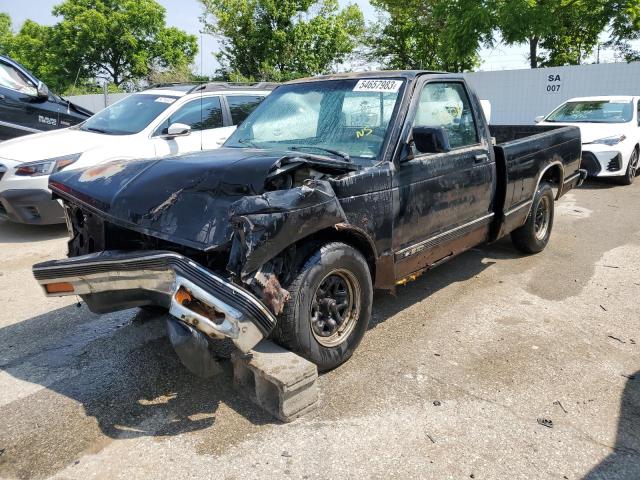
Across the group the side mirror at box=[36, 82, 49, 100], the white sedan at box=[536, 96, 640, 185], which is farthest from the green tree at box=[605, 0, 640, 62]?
the side mirror at box=[36, 82, 49, 100]

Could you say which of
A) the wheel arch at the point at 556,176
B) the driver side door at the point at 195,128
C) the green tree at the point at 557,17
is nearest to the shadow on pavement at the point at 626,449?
the wheel arch at the point at 556,176

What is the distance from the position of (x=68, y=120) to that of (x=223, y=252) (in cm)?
740

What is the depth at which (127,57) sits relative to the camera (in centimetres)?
4972

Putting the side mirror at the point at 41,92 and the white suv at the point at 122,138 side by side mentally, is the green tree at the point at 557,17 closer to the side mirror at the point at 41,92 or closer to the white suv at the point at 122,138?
the white suv at the point at 122,138

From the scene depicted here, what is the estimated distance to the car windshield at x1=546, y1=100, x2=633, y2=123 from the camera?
10.4 meters

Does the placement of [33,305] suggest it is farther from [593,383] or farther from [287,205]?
[593,383]

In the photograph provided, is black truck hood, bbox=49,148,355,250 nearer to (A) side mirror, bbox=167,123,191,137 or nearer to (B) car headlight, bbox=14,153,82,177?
(A) side mirror, bbox=167,123,191,137

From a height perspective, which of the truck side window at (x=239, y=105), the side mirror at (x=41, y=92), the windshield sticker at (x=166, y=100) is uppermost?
the side mirror at (x=41, y=92)

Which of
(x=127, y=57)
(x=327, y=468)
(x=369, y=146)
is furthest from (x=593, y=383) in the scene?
(x=127, y=57)

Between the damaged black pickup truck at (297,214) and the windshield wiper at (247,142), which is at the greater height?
the windshield wiper at (247,142)

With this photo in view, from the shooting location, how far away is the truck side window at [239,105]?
7773 millimetres

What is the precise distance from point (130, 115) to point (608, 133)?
8.42 meters

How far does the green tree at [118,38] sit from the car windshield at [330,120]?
45.7 m

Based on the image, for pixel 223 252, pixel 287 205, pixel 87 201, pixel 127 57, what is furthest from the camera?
pixel 127 57
